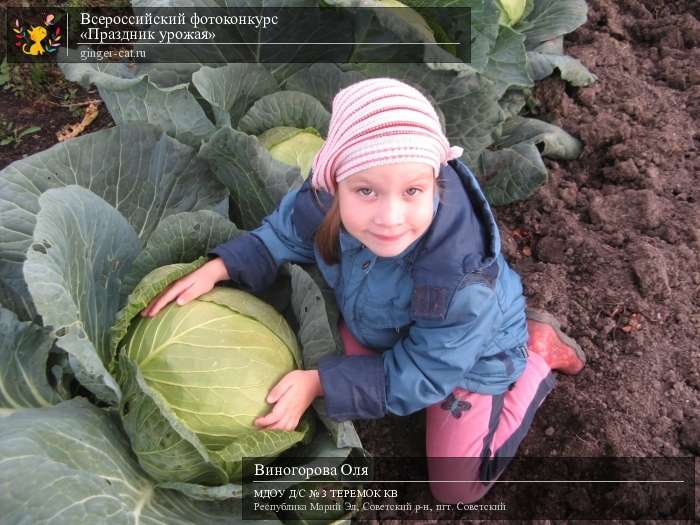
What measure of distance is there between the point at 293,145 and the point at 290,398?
1.22 meters

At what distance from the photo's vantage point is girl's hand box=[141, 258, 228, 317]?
205 cm

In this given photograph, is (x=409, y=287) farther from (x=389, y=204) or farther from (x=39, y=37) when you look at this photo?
(x=39, y=37)

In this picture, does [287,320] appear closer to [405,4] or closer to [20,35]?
[405,4]

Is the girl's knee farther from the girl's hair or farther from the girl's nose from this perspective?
the girl's nose

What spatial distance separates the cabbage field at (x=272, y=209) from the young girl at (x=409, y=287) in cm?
10

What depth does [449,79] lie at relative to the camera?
294 centimetres

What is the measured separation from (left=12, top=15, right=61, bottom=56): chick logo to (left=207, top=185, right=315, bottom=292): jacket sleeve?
2.43 m

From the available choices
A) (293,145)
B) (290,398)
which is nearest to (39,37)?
(293,145)

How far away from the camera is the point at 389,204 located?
1.66m

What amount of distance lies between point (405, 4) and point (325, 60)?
475 mm

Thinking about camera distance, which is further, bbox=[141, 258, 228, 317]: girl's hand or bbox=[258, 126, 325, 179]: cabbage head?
bbox=[258, 126, 325, 179]: cabbage head

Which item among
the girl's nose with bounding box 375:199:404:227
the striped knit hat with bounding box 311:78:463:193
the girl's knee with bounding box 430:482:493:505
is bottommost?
the girl's knee with bounding box 430:482:493:505

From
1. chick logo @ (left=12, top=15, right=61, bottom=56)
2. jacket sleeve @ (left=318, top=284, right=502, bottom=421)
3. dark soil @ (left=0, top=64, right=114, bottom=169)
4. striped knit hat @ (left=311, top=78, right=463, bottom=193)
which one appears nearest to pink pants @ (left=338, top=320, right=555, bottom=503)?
jacket sleeve @ (left=318, top=284, right=502, bottom=421)

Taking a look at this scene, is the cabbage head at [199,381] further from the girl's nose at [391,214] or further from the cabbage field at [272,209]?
the girl's nose at [391,214]
